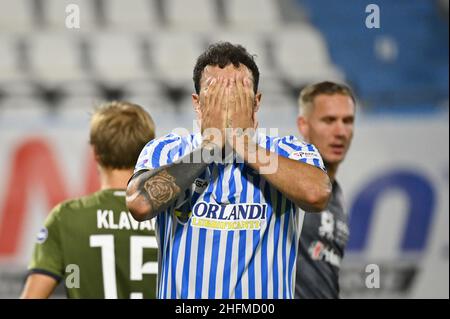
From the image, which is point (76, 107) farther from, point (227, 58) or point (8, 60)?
point (227, 58)

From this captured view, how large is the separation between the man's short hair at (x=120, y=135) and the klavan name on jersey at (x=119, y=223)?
23 cm

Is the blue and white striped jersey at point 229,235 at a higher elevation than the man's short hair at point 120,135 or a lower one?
lower

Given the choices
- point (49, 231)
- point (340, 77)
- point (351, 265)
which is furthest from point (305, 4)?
point (49, 231)

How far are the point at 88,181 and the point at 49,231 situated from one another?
493 cm

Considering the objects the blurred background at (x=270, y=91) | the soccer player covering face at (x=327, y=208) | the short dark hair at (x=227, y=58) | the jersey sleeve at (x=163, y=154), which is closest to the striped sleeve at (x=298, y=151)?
the short dark hair at (x=227, y=58)

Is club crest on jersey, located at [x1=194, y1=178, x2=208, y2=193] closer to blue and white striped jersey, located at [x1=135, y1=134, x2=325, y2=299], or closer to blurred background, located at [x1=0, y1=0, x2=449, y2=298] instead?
blue and white striped jersey, located at [x1=135, y1=134, x2=325, y2=299]

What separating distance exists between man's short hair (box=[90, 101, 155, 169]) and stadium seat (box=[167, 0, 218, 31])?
6064 millimetres

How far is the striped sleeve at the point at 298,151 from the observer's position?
2.59 m

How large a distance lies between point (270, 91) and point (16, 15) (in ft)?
10.0

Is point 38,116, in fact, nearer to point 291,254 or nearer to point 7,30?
point 7,30

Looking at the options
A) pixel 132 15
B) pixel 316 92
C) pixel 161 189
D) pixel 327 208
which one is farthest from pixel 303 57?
pixel 161 189

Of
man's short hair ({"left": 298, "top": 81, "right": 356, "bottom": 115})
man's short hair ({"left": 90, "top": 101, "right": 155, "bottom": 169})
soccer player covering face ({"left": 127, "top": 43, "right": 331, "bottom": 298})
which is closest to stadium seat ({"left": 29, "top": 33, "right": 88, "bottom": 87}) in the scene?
man's short hair ({"left": 298, "top": 81, "right": 356, "bottom": 115})

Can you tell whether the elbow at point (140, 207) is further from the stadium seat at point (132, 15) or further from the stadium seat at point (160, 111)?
the stadium seat at point (132, 15)

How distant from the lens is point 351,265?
27.1ft
